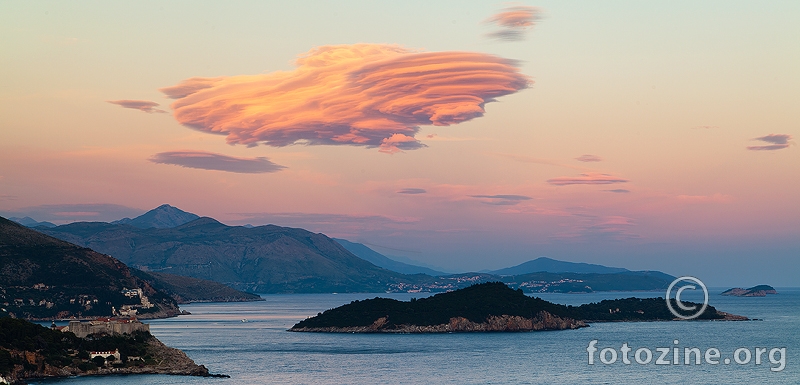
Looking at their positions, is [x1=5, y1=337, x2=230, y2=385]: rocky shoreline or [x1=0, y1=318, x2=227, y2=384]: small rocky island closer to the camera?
[x1=5, y1=337, x2=230, y2=385]: rocky shoreline

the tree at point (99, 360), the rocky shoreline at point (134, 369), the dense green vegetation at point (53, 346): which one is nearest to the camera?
the rocky shoreline at point (134, 369)

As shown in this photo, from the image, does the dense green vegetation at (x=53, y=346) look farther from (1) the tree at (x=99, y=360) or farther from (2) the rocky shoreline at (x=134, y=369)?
(2) the rocky shoreline at (x=134, y=369)

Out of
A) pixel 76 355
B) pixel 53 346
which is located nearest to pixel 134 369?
pixel 76 355

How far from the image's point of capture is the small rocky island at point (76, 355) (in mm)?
118062

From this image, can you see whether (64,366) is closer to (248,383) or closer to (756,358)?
(248,383)

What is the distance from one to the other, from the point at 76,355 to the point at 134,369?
842 cm

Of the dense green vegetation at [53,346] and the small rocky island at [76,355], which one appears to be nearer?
the small rocky island at [76,355]

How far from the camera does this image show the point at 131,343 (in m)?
137

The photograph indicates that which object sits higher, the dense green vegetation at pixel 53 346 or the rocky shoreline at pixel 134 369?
the dense green vegetation at pixel 53 346

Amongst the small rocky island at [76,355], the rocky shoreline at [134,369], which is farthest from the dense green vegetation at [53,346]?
the rocky shoreline at [134,369]

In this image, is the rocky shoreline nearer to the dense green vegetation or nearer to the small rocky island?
the small rocky island

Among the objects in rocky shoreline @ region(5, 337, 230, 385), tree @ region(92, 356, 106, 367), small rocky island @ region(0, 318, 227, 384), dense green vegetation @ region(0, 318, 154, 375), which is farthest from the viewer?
tree @ region(92, 356, 106, 367)

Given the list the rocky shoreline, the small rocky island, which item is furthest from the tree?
the rocky shoreline

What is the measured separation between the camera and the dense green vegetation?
118250 mm
